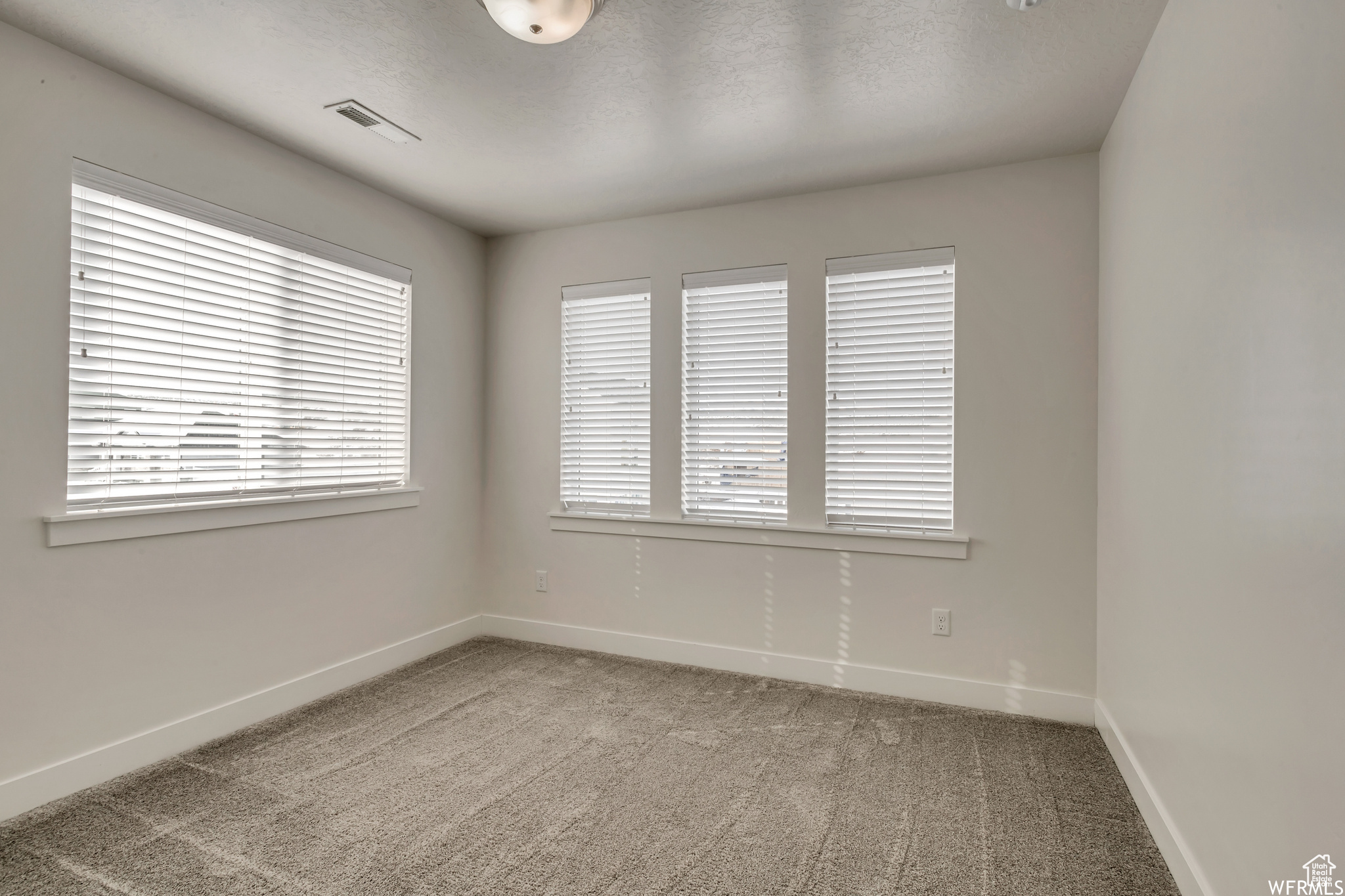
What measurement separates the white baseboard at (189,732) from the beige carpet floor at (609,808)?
0.16 feet

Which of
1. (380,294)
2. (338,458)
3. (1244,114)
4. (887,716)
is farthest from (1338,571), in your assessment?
(380,294)

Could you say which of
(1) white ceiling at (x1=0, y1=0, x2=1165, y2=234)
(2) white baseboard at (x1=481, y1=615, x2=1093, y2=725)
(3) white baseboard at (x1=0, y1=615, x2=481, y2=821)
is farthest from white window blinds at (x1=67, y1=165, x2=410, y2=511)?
(2) white baseboard at (x1=481, y1=615, x2=1093, y2=725)

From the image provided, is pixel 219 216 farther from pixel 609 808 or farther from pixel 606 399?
pixel 609 808

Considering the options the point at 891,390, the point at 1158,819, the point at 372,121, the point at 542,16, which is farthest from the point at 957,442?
the point at 372,121

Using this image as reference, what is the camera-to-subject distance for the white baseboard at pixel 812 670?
3033mm

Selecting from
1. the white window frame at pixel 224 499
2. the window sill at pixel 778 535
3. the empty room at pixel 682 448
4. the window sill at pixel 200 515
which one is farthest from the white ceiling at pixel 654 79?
the window sill at pixel 778 535

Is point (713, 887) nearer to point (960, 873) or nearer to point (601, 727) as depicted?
point (960, 873)

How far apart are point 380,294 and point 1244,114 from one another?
358 cm

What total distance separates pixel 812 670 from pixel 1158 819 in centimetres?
160

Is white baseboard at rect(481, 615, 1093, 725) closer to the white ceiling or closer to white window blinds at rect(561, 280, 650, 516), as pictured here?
white window blinds at rect(561, 280, 650, 516)

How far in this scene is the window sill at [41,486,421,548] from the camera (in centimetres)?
232

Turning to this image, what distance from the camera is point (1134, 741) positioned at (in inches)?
92.9

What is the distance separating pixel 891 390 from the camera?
10.9 ft

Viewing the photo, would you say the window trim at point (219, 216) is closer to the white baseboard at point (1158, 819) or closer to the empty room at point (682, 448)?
the empty room at point (682, 448)
